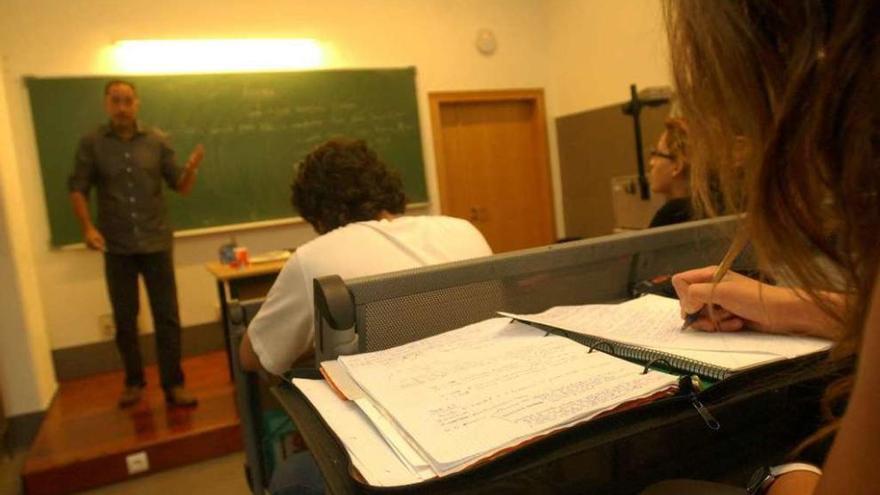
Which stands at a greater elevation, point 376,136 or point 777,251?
point 376,136

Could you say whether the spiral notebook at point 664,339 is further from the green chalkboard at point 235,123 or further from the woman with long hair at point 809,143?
the green chalkboard at point 235,123

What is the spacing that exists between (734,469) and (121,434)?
2.69 metres

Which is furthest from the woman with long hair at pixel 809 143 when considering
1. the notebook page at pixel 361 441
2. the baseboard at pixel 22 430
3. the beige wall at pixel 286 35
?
the baseboard at pixel 22 430

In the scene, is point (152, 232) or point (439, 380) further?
point (152, 232)

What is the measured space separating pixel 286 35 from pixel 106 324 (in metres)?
2.22

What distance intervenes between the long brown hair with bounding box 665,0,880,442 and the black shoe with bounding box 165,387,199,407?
9.73 feet

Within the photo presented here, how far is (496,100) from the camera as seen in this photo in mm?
4996

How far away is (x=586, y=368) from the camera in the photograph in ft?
2.05

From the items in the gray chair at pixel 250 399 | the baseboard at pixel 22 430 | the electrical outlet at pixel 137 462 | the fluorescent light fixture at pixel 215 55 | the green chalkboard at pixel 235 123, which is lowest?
the electrical outlet at pixel 137 462

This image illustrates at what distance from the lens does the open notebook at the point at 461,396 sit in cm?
49

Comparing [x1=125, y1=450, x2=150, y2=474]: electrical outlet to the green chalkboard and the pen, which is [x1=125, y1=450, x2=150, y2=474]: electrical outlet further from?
the pen

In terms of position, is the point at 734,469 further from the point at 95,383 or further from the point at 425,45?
the point at 425,45

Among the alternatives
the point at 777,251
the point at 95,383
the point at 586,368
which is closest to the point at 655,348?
the point at 586,368

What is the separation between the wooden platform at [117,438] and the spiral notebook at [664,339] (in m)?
2.33
